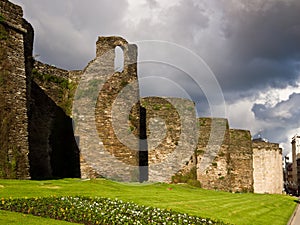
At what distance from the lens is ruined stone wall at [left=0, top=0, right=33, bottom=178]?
21.5 meters

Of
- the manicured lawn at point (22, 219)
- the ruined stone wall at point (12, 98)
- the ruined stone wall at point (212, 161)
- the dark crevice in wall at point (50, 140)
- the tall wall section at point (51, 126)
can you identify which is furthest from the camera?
the ruined stone wall at point (212, 161)

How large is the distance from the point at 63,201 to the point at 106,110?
14707 mm

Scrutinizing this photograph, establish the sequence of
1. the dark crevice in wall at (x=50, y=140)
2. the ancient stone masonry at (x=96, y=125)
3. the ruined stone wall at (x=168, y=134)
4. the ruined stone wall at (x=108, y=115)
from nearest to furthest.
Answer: the ancient stone masonry at (x=96, y=125)
the dark crevice in wall at (x=50, y=140)
the ruined stone wall at (x=108, y=115)
the ruined stone wall at (x=168, y=134)

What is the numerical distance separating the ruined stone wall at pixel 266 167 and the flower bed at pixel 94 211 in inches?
1458

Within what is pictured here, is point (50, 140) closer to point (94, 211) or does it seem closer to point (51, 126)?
point (51, 126)

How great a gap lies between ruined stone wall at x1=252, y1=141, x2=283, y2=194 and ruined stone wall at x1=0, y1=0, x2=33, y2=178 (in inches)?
1418

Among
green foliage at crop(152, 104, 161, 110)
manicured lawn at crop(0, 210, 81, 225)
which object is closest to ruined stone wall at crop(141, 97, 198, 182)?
green foliage at crop(152, 104, 161, 110)

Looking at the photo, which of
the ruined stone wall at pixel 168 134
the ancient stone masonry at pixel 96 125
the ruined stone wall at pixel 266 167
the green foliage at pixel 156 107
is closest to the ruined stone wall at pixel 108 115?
the ancient stone masonry at pixel 96 125

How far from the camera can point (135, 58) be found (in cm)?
3272

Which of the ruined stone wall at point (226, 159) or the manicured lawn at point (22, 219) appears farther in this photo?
the ruined stone wall at point (226, 159)

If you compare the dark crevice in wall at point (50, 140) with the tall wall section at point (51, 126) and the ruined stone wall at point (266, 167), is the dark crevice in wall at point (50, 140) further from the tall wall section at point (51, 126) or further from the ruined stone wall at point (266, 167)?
the ruined stone wall at point (266, 167)

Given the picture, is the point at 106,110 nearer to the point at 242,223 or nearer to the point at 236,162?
the point at 242,223

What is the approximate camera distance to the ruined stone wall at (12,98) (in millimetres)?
21547

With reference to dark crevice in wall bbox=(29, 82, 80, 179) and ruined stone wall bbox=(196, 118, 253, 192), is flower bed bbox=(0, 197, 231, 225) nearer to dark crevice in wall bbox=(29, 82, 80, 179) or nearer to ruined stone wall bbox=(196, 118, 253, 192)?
dark crevice in wall bbox=(29, 82, 80, 179)
